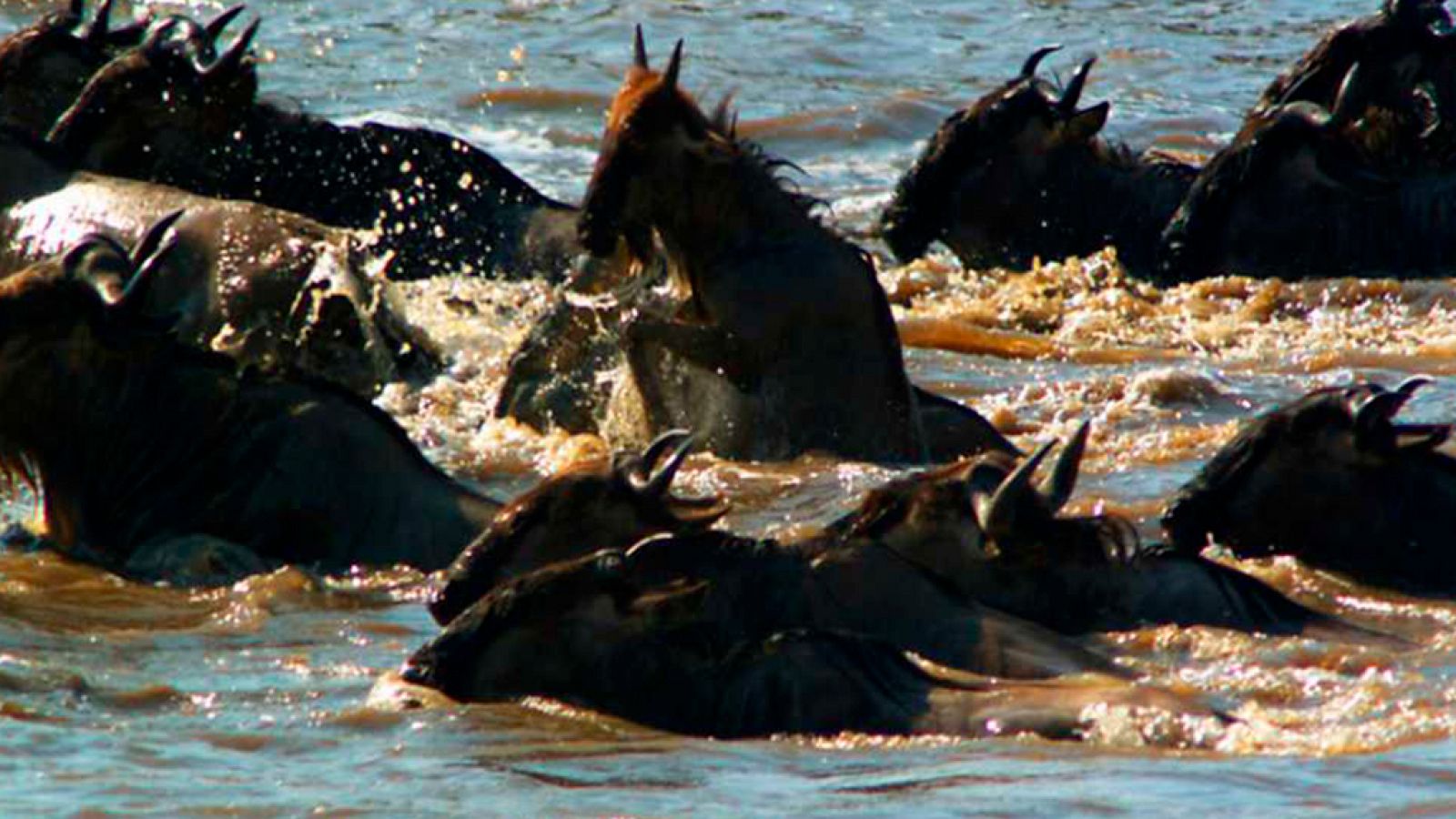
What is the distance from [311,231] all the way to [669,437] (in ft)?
14.5

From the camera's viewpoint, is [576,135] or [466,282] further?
[576,135]

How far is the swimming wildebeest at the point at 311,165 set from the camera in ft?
43.0

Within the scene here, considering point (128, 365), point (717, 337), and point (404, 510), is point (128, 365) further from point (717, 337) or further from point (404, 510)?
point (717, 337)

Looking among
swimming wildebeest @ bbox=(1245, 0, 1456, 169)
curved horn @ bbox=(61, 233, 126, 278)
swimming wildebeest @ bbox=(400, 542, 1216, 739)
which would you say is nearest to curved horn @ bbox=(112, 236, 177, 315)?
curved horn @ bbox=(61, 233, 126, 278)

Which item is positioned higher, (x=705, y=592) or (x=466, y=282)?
(x=705, y=592)

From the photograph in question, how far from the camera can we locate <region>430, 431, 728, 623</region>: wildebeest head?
7.41 meters

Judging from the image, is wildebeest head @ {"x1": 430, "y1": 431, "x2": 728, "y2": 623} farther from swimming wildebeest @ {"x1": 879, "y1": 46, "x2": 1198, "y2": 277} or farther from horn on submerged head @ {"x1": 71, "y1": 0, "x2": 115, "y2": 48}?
swimming wildebeest @ {"x1": 879, "y1": 46, "x2": 1198, "y2": 277}

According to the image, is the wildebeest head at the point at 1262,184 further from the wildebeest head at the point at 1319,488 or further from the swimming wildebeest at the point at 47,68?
the wildebeest head at the point at 1319,488

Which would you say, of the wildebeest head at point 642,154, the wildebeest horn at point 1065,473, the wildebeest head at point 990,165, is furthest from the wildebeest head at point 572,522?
the wildebeest head at point 990,165

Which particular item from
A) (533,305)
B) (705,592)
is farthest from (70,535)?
(533,305)

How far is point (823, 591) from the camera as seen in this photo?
281 inches

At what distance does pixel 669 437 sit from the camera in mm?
7887

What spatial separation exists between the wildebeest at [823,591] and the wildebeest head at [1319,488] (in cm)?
150

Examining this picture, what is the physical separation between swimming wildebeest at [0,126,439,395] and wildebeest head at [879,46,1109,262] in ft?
14.3
